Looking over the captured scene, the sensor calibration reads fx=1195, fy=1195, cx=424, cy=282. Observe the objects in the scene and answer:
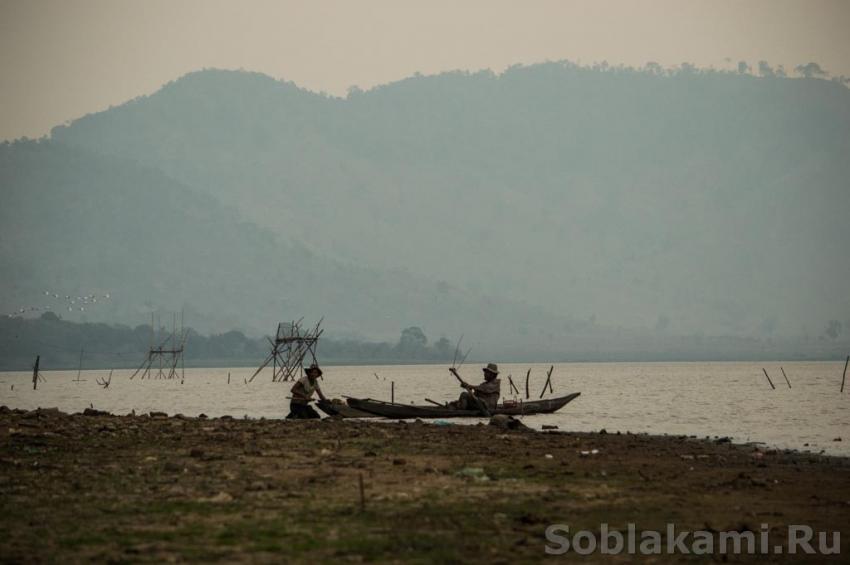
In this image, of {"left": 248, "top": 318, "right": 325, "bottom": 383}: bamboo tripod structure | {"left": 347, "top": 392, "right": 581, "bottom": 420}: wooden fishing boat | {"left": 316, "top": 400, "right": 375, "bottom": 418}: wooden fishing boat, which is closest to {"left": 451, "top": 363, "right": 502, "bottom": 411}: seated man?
{"left": 347, "top": 392, "right": 581, "bottom": 420}: wooden fishing boat

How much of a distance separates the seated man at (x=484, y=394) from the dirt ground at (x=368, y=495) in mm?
10551

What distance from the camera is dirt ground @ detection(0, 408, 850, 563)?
15.5 meters

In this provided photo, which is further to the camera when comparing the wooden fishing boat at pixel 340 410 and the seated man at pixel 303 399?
the wooden fishing boat at pixel 340 410

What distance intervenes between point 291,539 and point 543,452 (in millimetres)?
12455

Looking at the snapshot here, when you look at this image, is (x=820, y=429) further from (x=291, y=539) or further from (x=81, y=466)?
(x=291, y=539)

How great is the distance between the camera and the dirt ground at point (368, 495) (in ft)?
50.7

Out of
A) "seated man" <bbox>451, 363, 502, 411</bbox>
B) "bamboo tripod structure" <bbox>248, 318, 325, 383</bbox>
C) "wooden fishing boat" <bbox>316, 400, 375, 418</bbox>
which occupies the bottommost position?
"wooden fishing boat" <bbox>316, 400, 375, 418</bbox>

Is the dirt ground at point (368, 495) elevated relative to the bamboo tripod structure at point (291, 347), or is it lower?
lower

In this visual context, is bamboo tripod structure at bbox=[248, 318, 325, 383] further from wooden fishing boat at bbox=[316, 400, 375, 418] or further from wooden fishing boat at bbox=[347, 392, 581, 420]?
→ wooden fishing boat at bbox=[316, 400, 375, 418]

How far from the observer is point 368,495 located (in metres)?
19.6

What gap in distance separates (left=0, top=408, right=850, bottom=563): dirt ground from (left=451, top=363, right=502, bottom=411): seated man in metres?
10.6

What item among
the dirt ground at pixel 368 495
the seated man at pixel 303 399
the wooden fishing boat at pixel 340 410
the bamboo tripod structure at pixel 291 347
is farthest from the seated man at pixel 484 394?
the bamboo tripod structure at pixel 291 347

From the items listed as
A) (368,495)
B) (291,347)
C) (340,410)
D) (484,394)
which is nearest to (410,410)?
(340,410)

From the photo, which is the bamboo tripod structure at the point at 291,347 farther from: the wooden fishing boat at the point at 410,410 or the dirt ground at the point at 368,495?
the dirt ground at the point at 368,495
